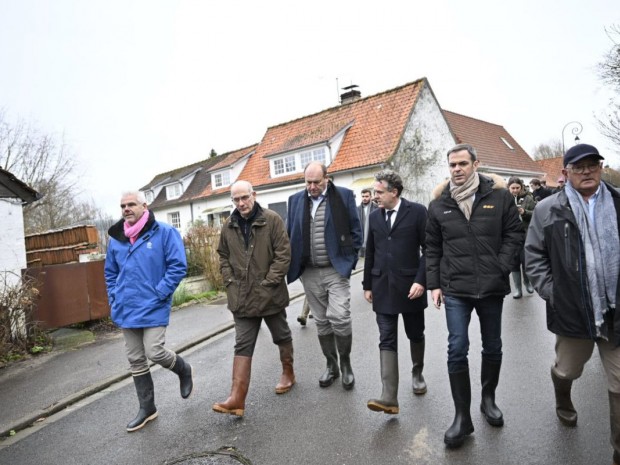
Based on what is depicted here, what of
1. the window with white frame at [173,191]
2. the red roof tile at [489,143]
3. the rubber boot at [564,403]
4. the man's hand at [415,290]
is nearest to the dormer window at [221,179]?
the window with white frame at [173,191]

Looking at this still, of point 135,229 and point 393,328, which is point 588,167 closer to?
point 393,328

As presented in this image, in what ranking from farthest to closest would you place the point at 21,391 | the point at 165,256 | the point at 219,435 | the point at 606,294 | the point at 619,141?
the point at 619,141 < the point at 21,391 < the point at 165,256 < the point at 219,435 < the point at 606,294

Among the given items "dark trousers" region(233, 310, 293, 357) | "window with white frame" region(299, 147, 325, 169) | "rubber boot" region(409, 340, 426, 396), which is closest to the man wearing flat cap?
"rubber boot" region(409, 340, 426, 396)

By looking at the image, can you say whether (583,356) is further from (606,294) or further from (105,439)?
(105,439)

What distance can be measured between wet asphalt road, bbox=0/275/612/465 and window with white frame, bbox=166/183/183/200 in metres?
30.6

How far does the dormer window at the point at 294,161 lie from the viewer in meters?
23.3

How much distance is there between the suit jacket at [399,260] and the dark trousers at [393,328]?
0.09 meters

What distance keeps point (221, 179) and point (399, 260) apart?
26781 mm

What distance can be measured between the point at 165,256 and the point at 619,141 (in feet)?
61.9

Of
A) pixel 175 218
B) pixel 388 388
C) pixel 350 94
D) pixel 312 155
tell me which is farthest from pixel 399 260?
pixel 175 218

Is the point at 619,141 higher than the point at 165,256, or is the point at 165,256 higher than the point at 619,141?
the point at 619,141

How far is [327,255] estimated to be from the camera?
4691 mm

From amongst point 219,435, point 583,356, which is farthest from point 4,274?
point 583,356

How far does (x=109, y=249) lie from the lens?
448 centimetres
